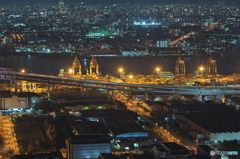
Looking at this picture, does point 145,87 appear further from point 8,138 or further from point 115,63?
point 115,63

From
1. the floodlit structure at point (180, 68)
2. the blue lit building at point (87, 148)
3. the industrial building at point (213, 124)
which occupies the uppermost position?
the floodlit structure at point (180, 68)

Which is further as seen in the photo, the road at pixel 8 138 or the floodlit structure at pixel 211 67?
the floodlit structure at pixel 211 67

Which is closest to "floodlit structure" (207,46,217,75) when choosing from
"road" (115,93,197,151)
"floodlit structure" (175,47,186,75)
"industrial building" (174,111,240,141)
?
"floodlit structure" (175,47,186,75)

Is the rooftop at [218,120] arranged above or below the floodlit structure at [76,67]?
below

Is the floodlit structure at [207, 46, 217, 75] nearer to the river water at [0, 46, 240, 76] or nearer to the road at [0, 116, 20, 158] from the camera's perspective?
the river water at [0, 46, 240, 76]

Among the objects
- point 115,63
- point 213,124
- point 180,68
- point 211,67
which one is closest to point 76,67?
point 180,68

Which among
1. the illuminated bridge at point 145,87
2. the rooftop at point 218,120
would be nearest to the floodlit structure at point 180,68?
the illuminated bridge at point 145,87

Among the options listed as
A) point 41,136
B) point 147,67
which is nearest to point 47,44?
point 147,67

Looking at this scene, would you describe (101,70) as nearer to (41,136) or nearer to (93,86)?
(93,86)

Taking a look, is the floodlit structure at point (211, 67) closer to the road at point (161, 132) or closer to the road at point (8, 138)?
the road at point (161, 132)
